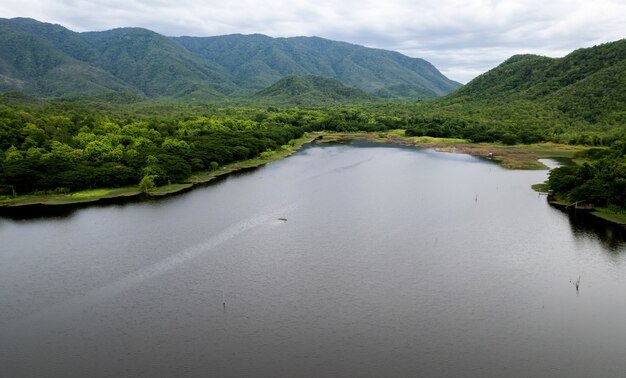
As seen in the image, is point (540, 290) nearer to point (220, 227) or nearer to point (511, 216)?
point (511, 216)

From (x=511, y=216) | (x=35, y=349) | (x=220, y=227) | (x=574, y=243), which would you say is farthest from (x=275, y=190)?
(x=35, y=349)

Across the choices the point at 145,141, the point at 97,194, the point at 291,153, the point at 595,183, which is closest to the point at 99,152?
the point at 145,141

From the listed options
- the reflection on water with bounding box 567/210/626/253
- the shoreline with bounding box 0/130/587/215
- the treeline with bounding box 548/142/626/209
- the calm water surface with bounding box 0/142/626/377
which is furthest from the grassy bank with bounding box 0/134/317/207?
the treeline with bounding box 548/142/626/209

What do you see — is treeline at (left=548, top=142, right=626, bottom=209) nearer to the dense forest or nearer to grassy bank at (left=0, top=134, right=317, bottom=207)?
the dense forest

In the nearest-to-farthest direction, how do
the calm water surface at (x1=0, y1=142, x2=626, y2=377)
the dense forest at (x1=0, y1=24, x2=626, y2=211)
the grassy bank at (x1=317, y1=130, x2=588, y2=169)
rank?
the calm water surface at (x1=0, y1=142, x2=626, y2=377) → the dense forest at (x1=0, y1=24, x2=626, y2=211) → the grassy bank at (x1=317, y1=130, x2=588, y2=169)

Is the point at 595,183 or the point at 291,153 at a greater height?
the point at 291,153

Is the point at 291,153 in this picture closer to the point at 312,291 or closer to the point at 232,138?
the point at 232,138

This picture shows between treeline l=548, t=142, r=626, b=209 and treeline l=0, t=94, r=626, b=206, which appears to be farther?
treeline l=0, t=94, r=626, b=206
